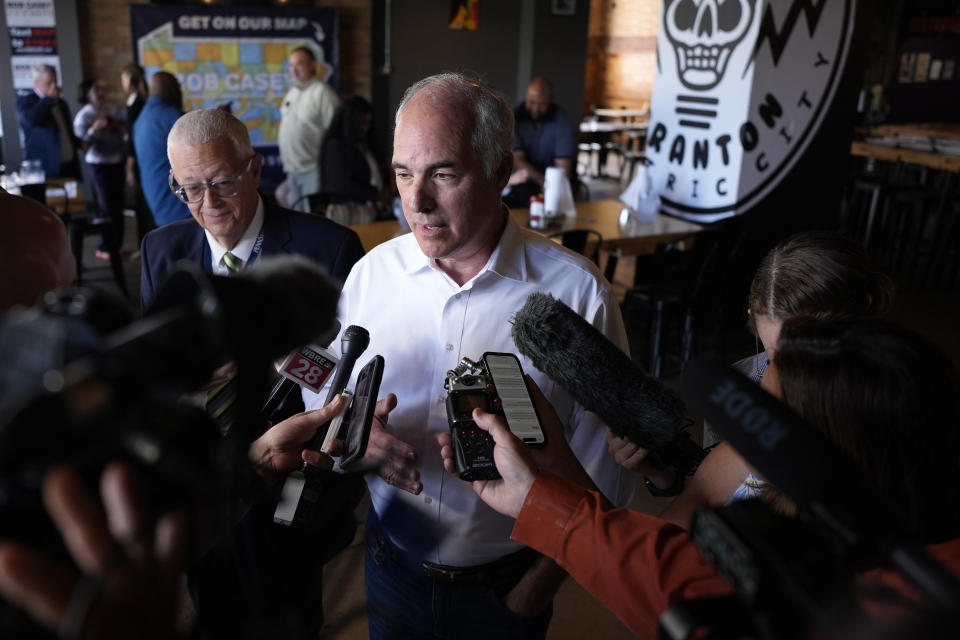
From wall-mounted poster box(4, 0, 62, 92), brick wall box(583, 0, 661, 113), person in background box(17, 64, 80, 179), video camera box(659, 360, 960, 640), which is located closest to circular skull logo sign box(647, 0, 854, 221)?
video camera box(659, 360, 960, 640)

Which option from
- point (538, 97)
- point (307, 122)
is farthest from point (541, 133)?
point (307, 122)

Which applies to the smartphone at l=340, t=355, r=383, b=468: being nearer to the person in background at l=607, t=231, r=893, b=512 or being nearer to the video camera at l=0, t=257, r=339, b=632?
the video camera at l=0, t=257, r=339, b=632

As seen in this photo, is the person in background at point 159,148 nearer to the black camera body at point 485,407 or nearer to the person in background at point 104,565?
the black camera body at point 485,407

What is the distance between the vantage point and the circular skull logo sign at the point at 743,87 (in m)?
4.55

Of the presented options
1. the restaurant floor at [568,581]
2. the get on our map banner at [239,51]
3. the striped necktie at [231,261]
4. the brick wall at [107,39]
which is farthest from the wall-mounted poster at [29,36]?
the striped necktie at [231,261]

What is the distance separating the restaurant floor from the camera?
2273mm

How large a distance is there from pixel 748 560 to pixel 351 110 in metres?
4.97

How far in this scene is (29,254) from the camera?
2.27 feet

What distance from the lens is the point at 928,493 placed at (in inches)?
30.1

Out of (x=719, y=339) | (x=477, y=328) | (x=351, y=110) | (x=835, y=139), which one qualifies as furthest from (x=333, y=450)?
(x=835, y=139)

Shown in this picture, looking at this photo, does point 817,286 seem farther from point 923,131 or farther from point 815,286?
point 923,131

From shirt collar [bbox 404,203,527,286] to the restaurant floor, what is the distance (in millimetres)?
604

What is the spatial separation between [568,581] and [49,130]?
6065 millimetres

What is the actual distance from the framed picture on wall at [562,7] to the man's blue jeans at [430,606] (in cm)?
796
